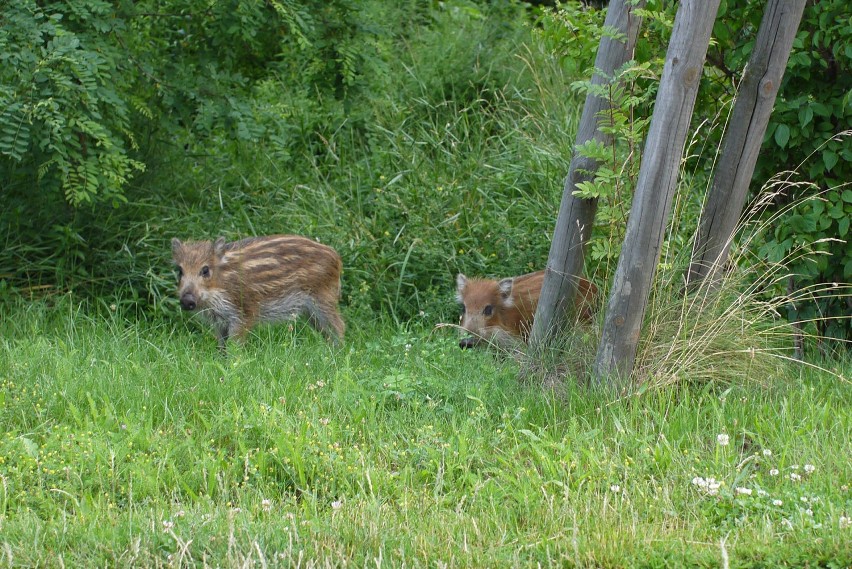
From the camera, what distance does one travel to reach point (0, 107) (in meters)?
7.43

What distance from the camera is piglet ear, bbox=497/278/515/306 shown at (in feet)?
27.2

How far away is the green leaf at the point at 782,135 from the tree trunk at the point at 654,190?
1.32 m

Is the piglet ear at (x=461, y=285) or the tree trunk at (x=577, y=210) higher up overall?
the tree trunk at (x=577, y=210)

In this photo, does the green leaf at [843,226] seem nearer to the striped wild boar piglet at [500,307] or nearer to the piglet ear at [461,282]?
the striped wild boar piglet at [500,307]

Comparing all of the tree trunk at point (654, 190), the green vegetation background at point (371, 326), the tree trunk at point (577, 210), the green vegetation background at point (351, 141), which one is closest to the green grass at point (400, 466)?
the green vegetation background at point (371, 326)

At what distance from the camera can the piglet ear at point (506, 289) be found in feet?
27.2

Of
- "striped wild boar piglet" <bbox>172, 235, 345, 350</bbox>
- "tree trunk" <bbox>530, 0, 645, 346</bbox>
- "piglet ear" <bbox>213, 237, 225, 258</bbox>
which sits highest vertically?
"tree trunk" <bbox>530, 0, 645, 346</bbox>

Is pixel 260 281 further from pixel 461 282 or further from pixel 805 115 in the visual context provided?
pixel 805 115

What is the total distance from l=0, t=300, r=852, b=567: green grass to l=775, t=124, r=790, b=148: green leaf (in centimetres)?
138

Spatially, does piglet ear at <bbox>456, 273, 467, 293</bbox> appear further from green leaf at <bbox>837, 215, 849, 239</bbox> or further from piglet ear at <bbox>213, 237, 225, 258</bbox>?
green leaf at <bbox>837, 215, 849, 239</bbox>

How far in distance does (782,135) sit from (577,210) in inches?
57.5

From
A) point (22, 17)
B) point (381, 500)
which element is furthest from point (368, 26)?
point (381, 500)

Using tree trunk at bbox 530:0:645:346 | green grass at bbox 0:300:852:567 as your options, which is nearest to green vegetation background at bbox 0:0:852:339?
tree trunk at bbox 530:0:645:346

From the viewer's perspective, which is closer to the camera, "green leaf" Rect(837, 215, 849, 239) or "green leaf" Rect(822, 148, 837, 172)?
"green leaf" Rect(837, 215, 849, 239)
